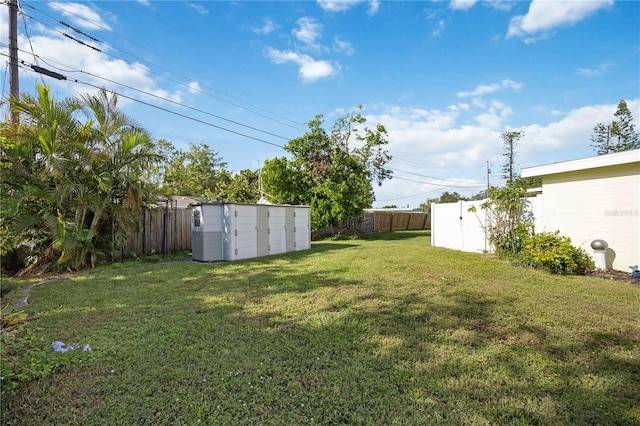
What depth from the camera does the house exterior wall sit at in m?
6.35

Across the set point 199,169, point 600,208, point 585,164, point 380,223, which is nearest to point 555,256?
point 600,208

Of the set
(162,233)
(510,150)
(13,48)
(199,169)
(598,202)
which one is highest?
(510,150)

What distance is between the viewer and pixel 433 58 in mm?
9961

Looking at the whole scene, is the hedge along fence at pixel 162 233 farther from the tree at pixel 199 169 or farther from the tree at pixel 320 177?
the tree at pixel 199 169

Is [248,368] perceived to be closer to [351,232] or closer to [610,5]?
[610,5]

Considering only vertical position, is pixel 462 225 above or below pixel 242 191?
below

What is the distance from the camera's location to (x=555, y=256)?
6.39m

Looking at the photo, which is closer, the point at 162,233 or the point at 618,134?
the point at 162,233

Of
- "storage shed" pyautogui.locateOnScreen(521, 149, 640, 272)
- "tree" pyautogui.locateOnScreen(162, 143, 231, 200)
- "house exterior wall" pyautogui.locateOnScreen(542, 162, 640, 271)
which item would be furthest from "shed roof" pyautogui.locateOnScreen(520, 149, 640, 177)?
"tree" pyautogui.locateOnScreen(162, 143, 231, 200)

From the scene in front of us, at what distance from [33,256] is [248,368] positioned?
23.5 feet

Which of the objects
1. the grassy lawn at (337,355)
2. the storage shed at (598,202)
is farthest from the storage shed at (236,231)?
the storage shed at (598,202)

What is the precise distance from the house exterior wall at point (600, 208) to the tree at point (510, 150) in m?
26.7

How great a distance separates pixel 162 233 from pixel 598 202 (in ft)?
38.4

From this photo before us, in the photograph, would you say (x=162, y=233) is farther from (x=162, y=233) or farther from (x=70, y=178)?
(x=70, y=178)
